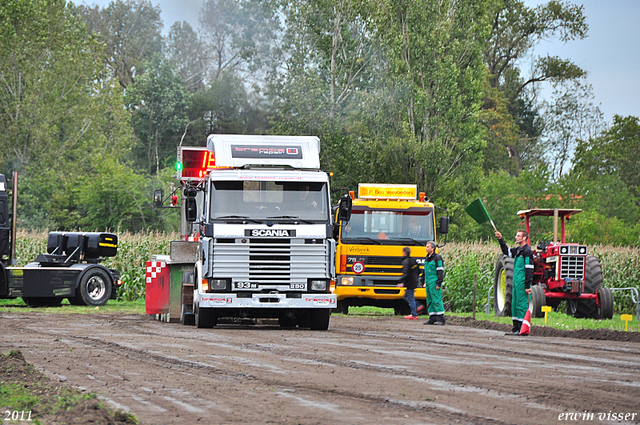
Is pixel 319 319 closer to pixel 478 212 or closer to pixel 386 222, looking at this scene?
pixel 478 212

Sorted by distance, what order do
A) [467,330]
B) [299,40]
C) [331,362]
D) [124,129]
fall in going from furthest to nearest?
[124,129] < [299,40] < [467,330] < [331,362]

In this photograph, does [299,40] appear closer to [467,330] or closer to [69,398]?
[467,330]

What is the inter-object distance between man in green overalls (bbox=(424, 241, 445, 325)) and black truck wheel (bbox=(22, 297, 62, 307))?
11401mm

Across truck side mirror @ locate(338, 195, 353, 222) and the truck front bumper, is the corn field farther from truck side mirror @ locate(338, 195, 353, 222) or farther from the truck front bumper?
the truck front bumper

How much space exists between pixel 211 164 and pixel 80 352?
278 inches

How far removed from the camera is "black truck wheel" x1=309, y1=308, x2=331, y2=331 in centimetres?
1817

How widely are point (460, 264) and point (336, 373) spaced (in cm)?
1836

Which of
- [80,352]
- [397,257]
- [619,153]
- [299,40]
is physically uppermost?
[299,40]

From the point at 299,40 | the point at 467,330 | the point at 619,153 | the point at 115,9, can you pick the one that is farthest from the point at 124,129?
the point at 467,330

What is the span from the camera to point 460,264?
2894cm

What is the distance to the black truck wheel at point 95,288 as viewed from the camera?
26.0 m

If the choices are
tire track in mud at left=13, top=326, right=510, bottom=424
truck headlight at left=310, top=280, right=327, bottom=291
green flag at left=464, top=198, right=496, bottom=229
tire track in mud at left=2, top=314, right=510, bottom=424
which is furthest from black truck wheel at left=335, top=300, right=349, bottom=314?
tire track in mud at left=2, top=314, right=510, bottom=424

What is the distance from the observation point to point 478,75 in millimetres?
43438

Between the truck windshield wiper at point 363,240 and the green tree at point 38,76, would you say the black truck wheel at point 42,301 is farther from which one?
the green tree at point 38,76
